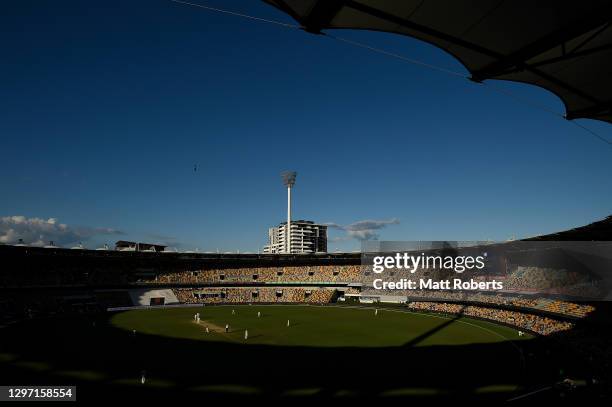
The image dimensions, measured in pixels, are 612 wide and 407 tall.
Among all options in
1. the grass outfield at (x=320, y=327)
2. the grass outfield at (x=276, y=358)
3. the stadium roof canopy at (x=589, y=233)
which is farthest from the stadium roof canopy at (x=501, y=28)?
the grass outfield at (x=320, y=327)

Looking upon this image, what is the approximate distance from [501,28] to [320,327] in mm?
44132

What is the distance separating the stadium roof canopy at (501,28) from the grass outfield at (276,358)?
19.7m

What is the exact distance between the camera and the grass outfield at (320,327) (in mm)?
38750

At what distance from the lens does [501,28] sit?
6.02 meters

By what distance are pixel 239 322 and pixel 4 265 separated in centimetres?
3972

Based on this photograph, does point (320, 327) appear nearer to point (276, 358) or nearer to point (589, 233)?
point (276, 358)

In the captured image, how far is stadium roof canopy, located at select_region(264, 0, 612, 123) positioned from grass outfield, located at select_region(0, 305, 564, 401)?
1965 centimetres

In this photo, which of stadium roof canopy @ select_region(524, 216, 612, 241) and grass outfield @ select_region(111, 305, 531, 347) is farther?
grass outfield @ select_region(111, 305, 531, 347)

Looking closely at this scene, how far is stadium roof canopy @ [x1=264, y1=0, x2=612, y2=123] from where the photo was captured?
5391mm

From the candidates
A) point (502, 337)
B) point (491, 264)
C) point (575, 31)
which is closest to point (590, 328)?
point (502, 337)

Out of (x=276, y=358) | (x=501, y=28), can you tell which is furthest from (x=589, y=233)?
(x=501, y=28)


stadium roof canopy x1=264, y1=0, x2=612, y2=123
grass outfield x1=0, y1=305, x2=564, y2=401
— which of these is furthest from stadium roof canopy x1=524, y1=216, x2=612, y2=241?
stadium roof canopy x1=264, y1=0, x2=612, y2=123

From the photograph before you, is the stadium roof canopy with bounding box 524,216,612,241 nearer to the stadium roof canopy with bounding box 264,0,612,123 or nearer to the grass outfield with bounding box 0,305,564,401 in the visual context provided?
the grass outfield with bounding box 0,305,564,401

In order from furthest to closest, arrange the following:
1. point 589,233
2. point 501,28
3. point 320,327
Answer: point 320,327, point 589,233, point 501,28
